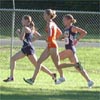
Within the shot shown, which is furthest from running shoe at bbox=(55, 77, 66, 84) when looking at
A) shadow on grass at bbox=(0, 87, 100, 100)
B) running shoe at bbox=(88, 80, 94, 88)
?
shadow on grass at bbox=(0, 87, 100, 100)

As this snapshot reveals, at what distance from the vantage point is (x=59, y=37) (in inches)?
501

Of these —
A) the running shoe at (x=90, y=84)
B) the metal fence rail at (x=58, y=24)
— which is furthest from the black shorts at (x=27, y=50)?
the metal fence rail at (x=58, y=24)

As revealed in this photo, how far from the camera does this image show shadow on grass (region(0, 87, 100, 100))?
10938mm

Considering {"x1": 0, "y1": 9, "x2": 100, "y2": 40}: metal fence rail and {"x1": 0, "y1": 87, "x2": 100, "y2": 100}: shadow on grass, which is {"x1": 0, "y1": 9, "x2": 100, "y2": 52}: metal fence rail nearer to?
{"x1": 0, "y1": 9, "x2": 100, "y2": 40}: metal fence rail

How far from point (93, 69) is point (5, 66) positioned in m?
2.69

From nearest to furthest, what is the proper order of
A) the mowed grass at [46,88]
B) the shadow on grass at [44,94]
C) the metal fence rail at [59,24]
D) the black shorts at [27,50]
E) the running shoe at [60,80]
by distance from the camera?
the shadow on grass at [44,94], the mowed grass at [46,88], the running shoe at [60,80], the black shorts at [27,50], the metal fence rail at [59,24]

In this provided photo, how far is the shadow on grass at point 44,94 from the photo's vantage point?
35.9 ft

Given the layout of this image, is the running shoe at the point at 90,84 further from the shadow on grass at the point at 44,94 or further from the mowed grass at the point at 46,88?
the shadow on grass at the point at 44,94

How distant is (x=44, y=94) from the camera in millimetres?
11453

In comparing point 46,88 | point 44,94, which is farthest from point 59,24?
point 44,94

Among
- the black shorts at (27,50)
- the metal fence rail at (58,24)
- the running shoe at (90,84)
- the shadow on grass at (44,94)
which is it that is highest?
the metal fence rail at (58,24)

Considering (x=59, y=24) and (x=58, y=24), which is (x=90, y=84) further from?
(x=59, y=24)

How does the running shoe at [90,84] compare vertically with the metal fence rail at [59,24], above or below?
below

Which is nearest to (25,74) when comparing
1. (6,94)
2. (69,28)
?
(69,28)
